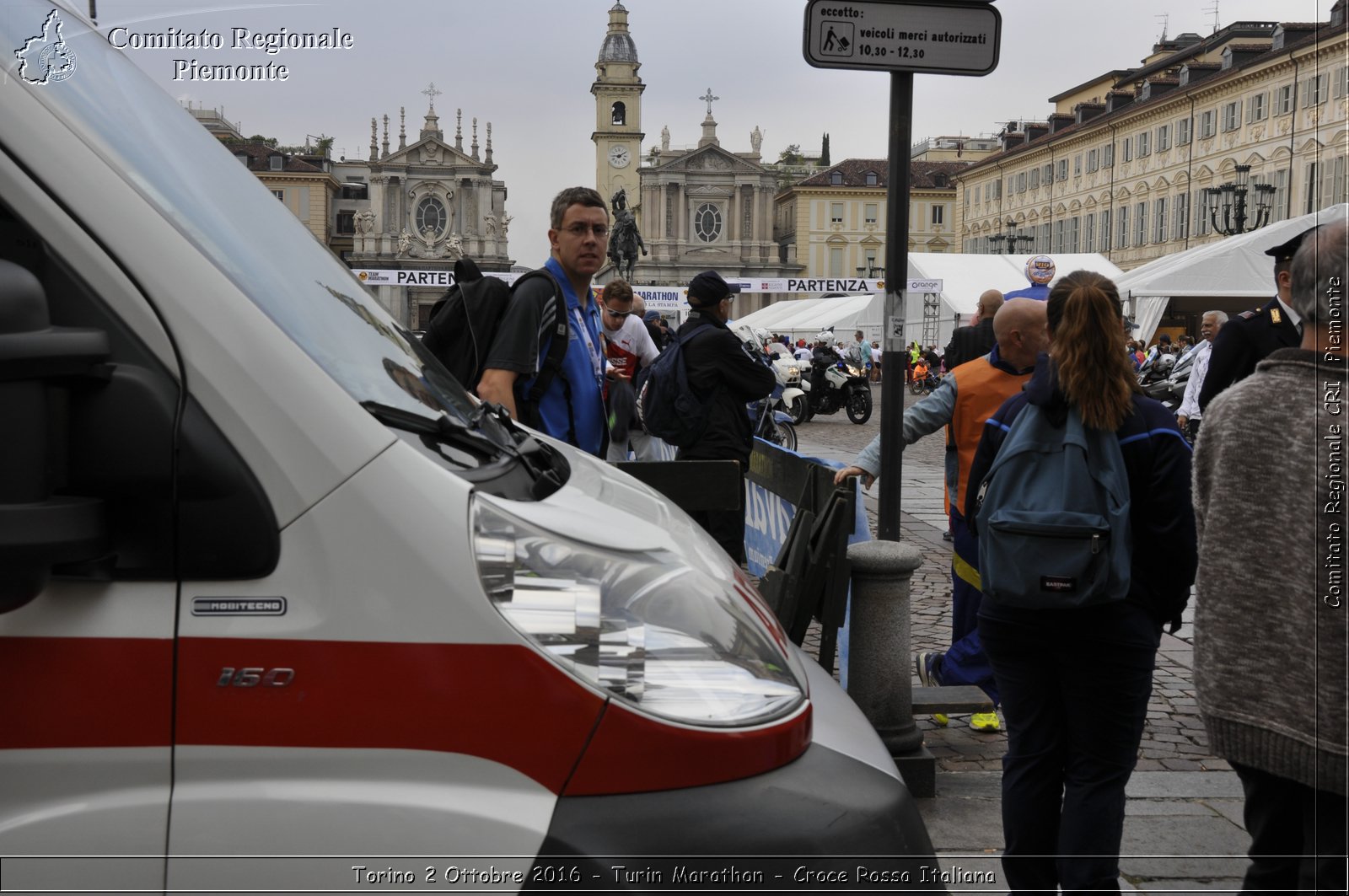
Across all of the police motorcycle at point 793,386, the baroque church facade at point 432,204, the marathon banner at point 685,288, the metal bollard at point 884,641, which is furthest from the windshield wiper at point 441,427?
the baroque church facade at point 432,204

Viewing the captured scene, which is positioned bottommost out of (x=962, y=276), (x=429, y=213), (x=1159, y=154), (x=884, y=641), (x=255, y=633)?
(x=884, y=641)

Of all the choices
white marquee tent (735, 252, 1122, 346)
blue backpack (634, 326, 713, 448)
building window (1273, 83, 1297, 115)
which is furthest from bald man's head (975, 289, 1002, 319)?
building window (1273, 83, 1297, 115)

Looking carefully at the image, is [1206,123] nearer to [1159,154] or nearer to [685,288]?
[1159,154]

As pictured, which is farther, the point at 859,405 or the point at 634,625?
the point at 859,405

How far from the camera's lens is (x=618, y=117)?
11862cm

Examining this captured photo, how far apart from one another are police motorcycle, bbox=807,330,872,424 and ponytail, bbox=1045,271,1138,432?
21692mm

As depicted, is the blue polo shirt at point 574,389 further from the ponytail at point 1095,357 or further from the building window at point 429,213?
the building window at point 429,213

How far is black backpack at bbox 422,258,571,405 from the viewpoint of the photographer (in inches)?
173

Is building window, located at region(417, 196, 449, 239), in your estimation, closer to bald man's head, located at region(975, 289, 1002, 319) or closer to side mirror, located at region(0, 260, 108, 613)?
bald man's head, located at region(975, 289, 1002, 319)

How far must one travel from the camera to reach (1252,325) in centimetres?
572

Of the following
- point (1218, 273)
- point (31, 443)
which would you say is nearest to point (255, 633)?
point (31, 443)

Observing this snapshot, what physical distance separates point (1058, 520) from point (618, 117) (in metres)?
120

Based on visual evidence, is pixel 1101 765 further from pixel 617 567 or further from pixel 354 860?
pixel 354 860

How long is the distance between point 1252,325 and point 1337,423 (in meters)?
3.69
